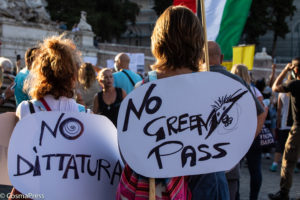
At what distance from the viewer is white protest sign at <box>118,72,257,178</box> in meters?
2.23

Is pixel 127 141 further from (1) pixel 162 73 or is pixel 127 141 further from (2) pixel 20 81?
(2) pixel 20 81

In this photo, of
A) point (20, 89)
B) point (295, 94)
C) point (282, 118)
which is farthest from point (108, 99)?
point (282, 118)

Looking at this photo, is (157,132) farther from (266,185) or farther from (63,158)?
(266,185)

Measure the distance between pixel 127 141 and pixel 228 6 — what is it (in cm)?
377

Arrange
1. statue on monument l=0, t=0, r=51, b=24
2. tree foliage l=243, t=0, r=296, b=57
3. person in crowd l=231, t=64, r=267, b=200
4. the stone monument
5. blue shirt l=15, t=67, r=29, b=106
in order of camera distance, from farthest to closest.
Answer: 1. tree foliage l=243, t=0, r=296, b=57
2. the stone monument
3. statue on monument l=0, t=0, r=51, b=24
4. person in crowd l=231, t=64, r=267, b=200
5. blue shirt l=15, t=67, r=29, b=106

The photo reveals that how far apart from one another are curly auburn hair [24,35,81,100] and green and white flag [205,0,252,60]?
3115 mm

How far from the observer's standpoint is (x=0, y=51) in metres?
19.6

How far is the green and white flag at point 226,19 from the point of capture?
18.0 ft

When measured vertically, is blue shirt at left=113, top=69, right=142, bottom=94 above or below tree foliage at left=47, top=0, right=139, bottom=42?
below

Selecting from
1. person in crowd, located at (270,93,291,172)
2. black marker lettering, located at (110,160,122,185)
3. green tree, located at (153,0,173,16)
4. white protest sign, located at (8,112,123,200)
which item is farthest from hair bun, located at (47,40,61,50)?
green tree, located at (153,0,173,16)

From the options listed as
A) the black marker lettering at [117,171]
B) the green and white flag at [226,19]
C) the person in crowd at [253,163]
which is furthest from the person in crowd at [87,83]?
the black marker lettering at [117,171]

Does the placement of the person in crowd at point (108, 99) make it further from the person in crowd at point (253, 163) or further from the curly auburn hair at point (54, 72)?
the curly auburn hair at point (54, 72)

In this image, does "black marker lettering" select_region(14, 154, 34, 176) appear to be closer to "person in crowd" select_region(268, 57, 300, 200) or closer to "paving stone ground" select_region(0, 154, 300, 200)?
"paving stone ground" select_region(0, 154, 300, 200)

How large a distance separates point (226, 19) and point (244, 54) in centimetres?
322
